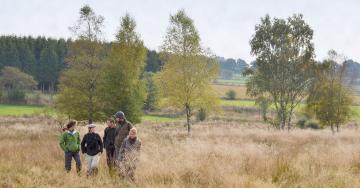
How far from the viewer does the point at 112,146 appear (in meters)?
12.1

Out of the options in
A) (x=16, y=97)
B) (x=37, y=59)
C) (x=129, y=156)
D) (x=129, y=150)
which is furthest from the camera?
(x=37, y=59)

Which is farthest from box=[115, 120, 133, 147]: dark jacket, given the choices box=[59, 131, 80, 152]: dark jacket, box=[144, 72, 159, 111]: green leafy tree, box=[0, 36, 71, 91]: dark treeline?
box=[0, 36, 71, 91]: dark treeline

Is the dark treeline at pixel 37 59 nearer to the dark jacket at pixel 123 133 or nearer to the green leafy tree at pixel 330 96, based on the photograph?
the green leafy tree at pixel 330 96

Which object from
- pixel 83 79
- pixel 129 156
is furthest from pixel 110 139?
pixel 83 79

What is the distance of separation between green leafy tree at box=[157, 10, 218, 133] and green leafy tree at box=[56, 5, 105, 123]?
189 inches

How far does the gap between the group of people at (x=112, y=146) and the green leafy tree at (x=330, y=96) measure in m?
24.1

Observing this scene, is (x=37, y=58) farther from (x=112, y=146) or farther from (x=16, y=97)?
(x=112, y=146)

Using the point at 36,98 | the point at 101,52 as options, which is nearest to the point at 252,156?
the point at 101,52

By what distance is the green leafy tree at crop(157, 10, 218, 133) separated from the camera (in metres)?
32.1

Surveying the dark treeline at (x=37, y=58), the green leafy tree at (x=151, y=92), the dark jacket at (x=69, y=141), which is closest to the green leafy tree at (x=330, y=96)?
the dark jacket at (x=69, y=141)

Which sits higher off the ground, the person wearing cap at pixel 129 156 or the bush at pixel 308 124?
the person wearing cap at pixel 129 156

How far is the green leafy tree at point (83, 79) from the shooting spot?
3109cm

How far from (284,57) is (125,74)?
12067mm

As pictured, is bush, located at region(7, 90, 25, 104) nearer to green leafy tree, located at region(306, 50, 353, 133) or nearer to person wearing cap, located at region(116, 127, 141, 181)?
green leafy tree, located at region(306, 50, 353, 133)
